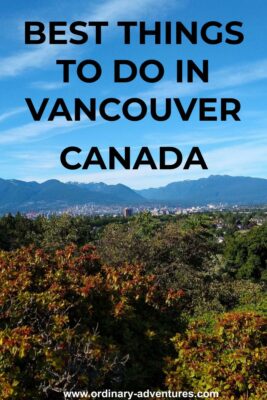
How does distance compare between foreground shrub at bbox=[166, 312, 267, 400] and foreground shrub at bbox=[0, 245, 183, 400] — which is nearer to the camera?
foreground shrub at bbox=[0, 245, 183, 400]

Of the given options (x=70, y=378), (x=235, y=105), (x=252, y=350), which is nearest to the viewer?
(x=70, y=378)

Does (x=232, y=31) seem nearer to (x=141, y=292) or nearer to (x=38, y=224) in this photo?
(x=141, y=292)

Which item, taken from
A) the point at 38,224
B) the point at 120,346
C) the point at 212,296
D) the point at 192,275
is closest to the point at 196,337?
the point at 120,346

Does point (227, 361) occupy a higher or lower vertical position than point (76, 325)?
lower

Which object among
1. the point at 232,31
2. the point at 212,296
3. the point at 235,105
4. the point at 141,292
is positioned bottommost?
the point at 212,296

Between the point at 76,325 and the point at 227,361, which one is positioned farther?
the point at 76,325

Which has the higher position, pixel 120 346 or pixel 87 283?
pixel 87 283

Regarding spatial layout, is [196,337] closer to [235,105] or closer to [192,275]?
[235,105]

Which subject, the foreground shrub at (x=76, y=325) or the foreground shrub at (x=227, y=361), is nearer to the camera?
the foreground shrub at (x=76, y=325)

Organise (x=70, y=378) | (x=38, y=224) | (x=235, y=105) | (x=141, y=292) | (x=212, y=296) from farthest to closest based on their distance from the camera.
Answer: (x=38, y=224) < (x=212, y=296) < (x=235, y=105) < (x=141, y=292) < (x=70, y=378)

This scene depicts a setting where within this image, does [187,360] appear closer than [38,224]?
Yes
